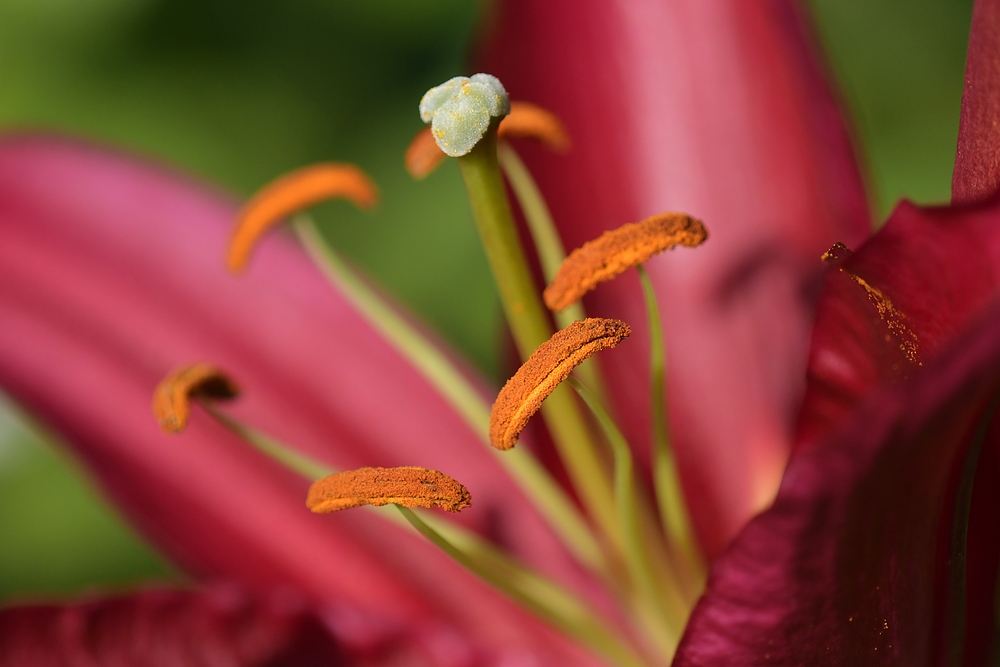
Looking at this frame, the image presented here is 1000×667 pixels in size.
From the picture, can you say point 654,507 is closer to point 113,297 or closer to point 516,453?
point 516,453

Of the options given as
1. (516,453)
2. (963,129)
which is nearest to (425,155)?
(516,453)

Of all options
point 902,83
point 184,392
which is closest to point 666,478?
point 184,392

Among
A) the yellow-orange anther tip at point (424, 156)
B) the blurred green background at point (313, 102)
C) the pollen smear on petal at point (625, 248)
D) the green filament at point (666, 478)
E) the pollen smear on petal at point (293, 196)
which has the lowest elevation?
the green filament at point (666, 478)

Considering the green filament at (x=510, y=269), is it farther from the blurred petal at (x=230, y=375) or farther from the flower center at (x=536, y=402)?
the blurred petal at (x=230, y=375)

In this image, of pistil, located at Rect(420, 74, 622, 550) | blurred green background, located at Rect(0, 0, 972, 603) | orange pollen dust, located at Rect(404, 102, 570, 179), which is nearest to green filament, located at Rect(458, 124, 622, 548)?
pistil, located at Rect(420, 74, 622, 550)

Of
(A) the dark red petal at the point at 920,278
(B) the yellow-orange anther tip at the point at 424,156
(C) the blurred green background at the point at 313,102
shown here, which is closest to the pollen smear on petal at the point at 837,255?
(A) the dark red petal at the point at 920,278

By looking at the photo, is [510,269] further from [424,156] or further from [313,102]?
[313,102]

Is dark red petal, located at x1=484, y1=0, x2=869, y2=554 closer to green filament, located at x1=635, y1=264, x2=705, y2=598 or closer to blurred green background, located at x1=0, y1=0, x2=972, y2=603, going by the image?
green filament, located at x1=635, y1=264, x2=705, y2=598

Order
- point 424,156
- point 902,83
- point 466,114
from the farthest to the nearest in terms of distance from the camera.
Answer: point 902,83 → point 424,156 → point 466,114
